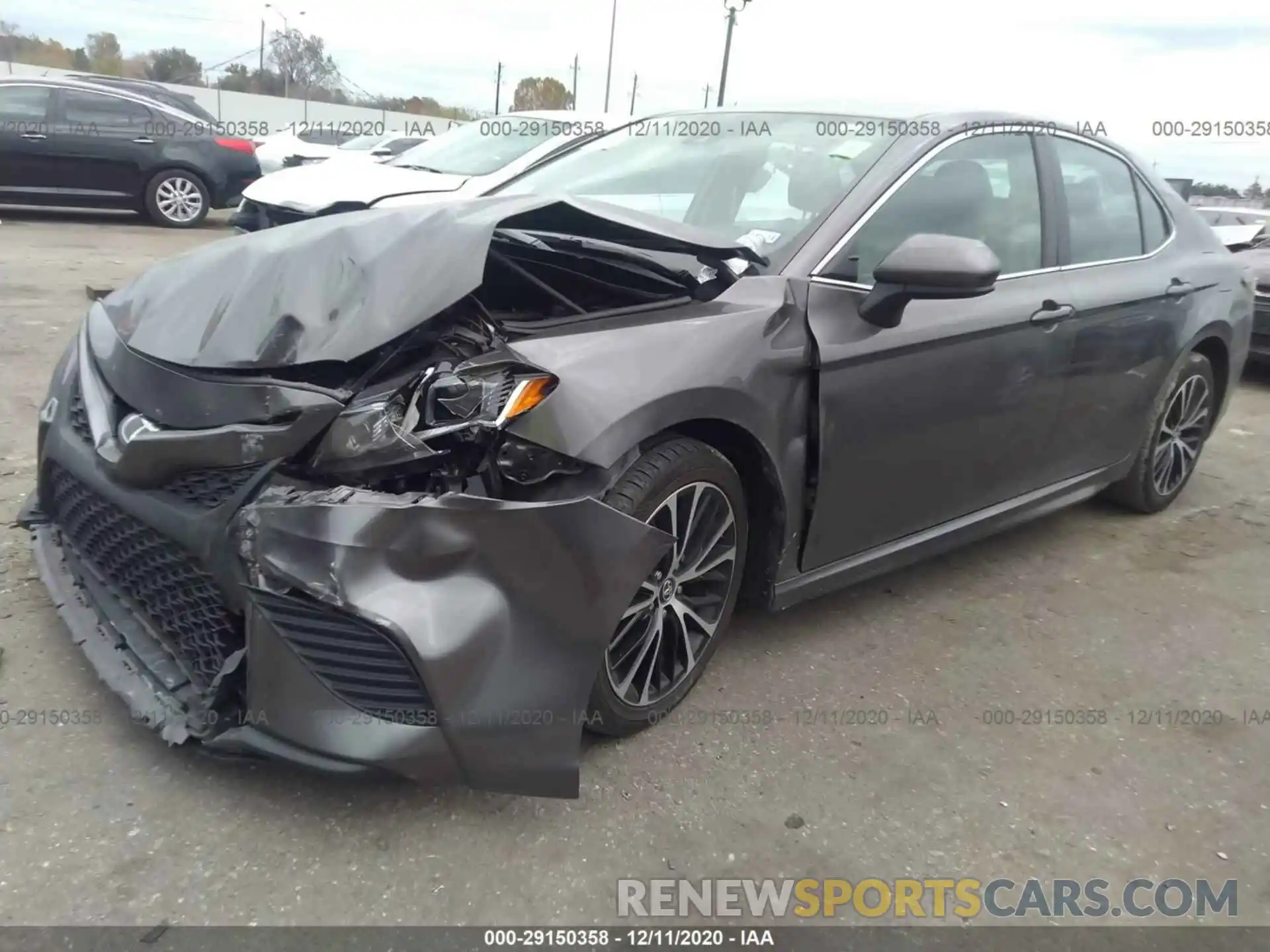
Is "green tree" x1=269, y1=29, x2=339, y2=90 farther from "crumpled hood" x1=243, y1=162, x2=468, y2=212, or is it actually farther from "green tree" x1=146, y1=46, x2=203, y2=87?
"crumpled hood" x1=243, y1=162, x2=468, y2=212

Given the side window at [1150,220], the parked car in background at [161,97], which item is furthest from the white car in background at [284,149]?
the side window at [1150,220]

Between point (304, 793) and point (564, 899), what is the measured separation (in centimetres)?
64

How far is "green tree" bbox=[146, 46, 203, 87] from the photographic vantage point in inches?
1694

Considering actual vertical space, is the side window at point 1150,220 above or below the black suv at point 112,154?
above

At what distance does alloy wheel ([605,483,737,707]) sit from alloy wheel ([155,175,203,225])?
11.5 m

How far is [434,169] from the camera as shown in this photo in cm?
749

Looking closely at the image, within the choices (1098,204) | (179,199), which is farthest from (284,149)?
(1098,204)

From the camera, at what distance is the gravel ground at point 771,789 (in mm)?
2029

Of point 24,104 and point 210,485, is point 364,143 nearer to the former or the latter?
point 24,104

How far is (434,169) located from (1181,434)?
5318 millimetres

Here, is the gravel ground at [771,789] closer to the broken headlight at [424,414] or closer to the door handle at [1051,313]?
the broken headlight at [424,414]

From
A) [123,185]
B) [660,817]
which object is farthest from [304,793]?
[123,185]

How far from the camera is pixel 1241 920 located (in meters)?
2.20

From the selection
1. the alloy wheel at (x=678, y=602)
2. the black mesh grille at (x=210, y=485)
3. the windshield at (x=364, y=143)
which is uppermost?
the black mesh grille at (x=210, y=485)
